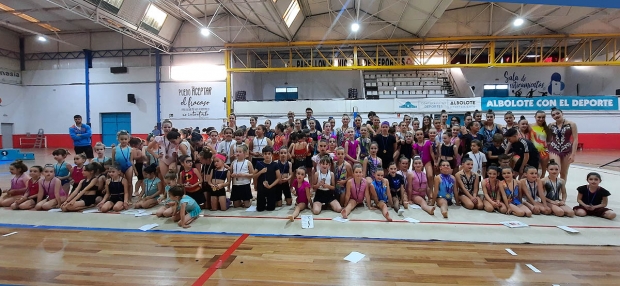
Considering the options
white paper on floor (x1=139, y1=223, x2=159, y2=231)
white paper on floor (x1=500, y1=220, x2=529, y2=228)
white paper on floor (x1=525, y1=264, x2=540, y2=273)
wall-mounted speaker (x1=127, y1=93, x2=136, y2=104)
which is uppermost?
wall-mounted speaker (x1=127, y1=93, x2=136, y2=104)

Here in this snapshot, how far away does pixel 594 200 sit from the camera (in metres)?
4.82

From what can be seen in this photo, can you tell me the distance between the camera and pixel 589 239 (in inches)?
152

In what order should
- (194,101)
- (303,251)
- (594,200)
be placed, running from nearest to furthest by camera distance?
(303,251), (594,200), (194,101)

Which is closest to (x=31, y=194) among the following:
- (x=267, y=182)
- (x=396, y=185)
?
(x=267, y=182)

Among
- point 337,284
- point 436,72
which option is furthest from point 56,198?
point 436,72

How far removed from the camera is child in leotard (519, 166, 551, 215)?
4871 mm

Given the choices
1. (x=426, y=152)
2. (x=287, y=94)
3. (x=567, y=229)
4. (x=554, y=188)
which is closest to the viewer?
(x=567, y=229)

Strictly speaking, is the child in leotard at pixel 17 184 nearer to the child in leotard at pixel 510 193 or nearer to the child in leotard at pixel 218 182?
the child in leotard at pixel 218 182

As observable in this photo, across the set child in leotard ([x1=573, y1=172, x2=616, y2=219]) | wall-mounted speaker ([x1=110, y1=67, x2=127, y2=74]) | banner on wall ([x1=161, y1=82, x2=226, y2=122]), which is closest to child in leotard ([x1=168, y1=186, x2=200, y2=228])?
child in leotard ([x1=573, y1=172, x2=616, y2=219])

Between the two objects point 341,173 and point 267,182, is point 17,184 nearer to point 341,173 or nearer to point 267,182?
point 267,182

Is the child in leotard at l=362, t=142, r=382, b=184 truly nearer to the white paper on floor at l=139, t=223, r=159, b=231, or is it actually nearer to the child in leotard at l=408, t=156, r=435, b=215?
the child in leotard at l=408, t=156, r=435, b=215

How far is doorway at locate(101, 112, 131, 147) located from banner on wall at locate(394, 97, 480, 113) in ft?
53.8

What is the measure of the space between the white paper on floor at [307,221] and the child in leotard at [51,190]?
450 centimetres

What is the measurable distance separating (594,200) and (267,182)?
541 centimetres
